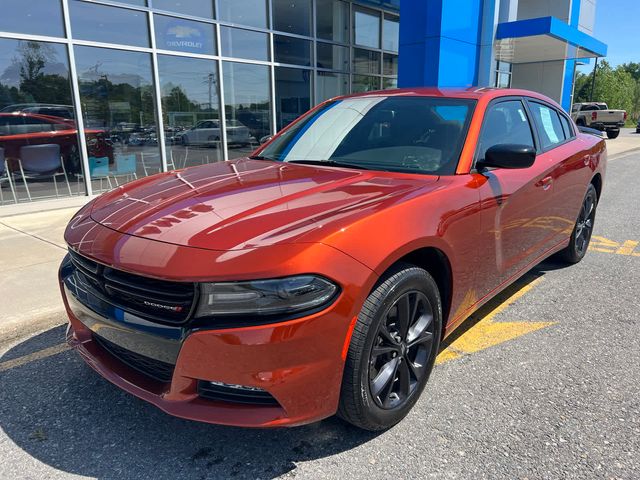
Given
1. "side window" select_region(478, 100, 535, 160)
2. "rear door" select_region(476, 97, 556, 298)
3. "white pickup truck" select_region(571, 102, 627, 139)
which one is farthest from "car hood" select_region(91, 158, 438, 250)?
"white pickup truck" select_region(571, 102, 627, 139)

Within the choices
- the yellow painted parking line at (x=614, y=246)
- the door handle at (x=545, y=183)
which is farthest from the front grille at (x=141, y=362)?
the yellow painted parking line at (x=614, y=246)

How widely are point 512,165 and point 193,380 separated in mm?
2131

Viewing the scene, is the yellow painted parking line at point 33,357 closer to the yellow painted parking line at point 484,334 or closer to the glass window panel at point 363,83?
the yellow painted parking line at point 484,334

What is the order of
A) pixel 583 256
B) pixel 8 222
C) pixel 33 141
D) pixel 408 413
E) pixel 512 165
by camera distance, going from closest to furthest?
pixel 408 413, pixel 512 165, pixel 583 256, pixel 8 222, pixel 33 141

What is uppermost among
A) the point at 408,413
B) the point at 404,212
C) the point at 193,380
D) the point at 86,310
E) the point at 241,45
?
the point at 241,45

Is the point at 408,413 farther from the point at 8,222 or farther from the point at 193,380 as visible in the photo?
the point at 8,222

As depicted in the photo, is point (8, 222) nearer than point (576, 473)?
No

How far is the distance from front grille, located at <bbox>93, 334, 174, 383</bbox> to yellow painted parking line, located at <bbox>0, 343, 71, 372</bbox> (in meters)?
1.06

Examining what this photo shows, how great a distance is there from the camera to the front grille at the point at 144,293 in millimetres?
1934

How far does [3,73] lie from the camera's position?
24.9 feet

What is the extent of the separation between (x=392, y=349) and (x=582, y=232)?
3651 millimetres

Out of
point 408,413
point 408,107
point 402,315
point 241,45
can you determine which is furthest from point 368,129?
point 241,45

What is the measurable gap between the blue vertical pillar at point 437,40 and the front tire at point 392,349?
35.3 ft

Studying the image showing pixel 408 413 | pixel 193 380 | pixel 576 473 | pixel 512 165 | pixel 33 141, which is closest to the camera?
pixel 193 380
